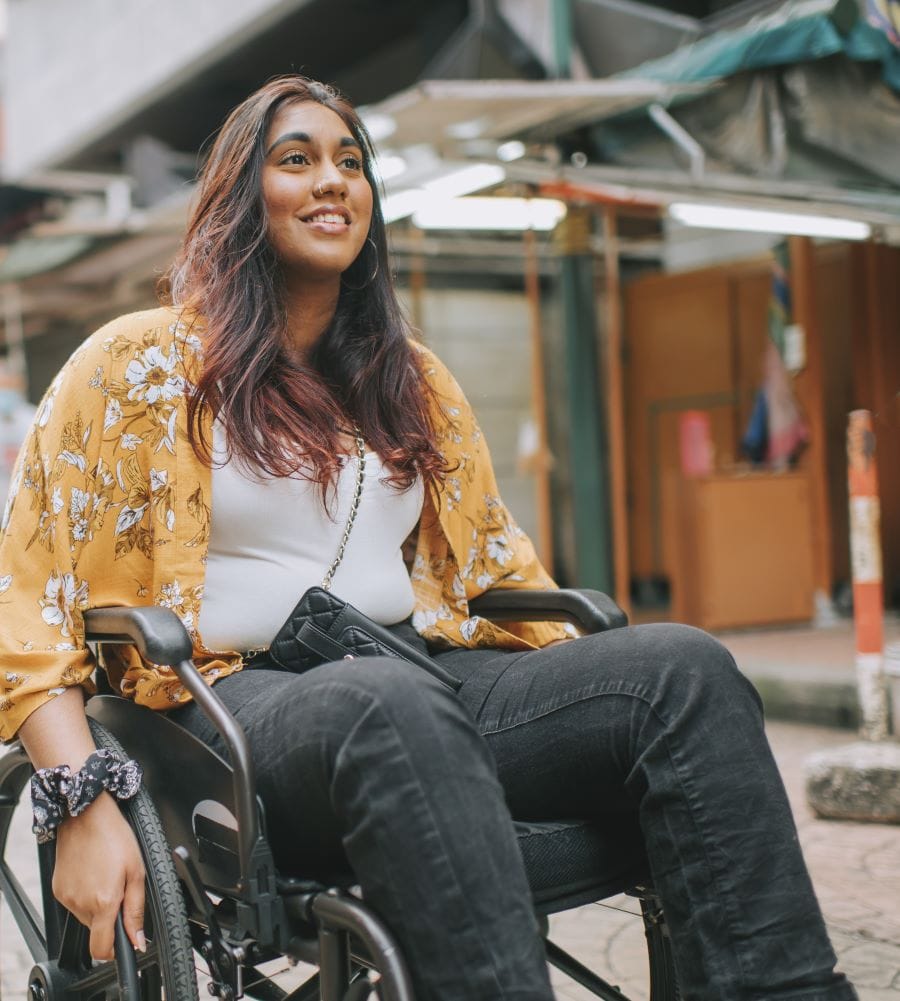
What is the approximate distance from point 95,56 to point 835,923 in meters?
11.9

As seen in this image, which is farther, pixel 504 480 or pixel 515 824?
pixel 504 480

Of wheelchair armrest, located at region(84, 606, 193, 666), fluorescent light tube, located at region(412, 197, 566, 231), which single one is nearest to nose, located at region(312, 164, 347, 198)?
wheelchair armrest, located at region(84, 606, 193, 666)

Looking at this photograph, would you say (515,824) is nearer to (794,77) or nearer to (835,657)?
(794,77)

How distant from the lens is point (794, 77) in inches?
209

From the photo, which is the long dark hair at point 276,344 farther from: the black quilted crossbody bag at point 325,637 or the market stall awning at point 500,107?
the market stall awning at point 500,107

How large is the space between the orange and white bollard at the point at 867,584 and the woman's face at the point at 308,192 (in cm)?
243

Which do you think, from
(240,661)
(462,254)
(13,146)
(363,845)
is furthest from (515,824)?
(13,146)

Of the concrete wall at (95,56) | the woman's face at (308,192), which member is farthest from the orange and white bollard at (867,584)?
the concrete wall at (95,56)

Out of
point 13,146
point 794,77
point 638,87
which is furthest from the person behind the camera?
point 13,146

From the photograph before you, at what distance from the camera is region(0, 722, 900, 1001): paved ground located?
2758 mm

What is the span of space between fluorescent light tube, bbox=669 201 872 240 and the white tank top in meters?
4.46

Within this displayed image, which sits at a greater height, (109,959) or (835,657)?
(109,959)

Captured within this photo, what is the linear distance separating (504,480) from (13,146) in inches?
318

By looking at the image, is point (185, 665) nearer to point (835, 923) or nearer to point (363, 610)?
point (363, 610)
